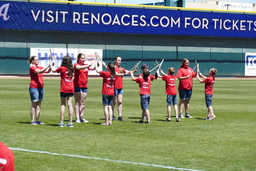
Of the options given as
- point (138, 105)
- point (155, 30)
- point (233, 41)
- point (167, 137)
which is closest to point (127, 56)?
point (155, 30)

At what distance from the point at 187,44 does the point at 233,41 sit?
6.28m

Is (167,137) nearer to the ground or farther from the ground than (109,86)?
nearer to the ground

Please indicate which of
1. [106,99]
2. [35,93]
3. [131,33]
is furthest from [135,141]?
[131,33]

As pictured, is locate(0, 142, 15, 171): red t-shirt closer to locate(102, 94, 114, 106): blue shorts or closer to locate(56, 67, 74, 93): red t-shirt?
locate(56, 67, 74, 93): red t-shirt

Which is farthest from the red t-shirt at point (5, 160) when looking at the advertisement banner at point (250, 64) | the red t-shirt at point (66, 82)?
the advertisement banner at point (250, 64)

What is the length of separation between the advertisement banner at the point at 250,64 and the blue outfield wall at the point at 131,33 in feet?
1.55

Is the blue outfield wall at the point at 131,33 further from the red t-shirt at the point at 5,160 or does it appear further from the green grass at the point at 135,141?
the red t-shirt at the point at 5,160

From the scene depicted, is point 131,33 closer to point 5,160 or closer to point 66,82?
point 66,82

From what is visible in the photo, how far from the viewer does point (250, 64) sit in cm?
7169

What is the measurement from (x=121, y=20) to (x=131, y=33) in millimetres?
2052

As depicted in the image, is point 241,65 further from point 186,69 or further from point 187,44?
point 186,69

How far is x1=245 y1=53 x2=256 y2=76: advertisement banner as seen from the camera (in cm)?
7081

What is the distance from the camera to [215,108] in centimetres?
2453

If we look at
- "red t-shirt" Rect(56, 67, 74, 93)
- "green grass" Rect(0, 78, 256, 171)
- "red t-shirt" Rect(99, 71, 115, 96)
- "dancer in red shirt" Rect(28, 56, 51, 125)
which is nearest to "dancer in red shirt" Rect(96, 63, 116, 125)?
"red t-shirt" Rect(99, 71, 115, 96)
